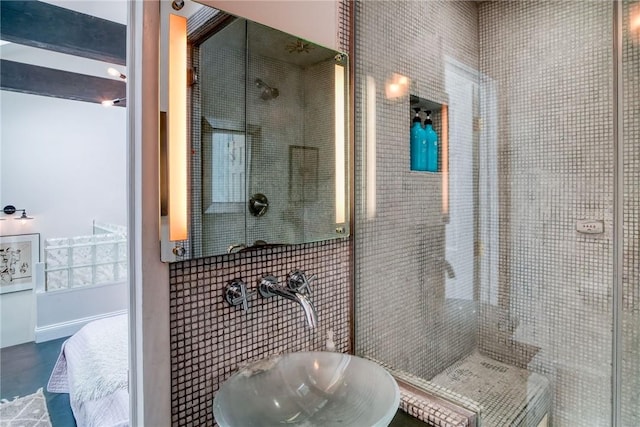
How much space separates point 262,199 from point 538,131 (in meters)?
1.73

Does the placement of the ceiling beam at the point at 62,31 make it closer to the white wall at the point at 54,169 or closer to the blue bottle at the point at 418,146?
the white wall at the point at 54,169

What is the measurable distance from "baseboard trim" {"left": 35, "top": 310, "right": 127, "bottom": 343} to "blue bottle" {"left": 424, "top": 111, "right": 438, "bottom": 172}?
2.52 metres

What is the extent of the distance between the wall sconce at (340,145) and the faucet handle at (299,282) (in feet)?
0.90

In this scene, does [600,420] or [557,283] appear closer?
[600,420]

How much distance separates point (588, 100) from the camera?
1.75 metres

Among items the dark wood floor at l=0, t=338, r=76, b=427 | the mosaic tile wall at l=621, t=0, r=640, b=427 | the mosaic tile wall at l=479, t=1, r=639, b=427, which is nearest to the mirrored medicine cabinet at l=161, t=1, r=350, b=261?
the mosaic tile wall at l=479, t=1, r=639, b=427

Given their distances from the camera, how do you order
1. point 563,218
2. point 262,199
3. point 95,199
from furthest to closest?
1. point 95,199
2. point 563,218
3. point 262,199

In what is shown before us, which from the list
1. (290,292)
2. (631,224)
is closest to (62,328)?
(290,292)

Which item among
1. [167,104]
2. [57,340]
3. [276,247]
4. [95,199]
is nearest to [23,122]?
[95,199]

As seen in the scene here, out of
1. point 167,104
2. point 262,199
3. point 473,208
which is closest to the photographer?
point 167,104

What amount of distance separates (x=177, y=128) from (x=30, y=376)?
83.7 inches

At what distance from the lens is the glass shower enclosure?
154 cm

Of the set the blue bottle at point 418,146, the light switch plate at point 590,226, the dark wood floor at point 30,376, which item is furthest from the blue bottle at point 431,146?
the dark wood floor at point 30,376

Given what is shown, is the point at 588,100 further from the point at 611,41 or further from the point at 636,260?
the point at 636,260
